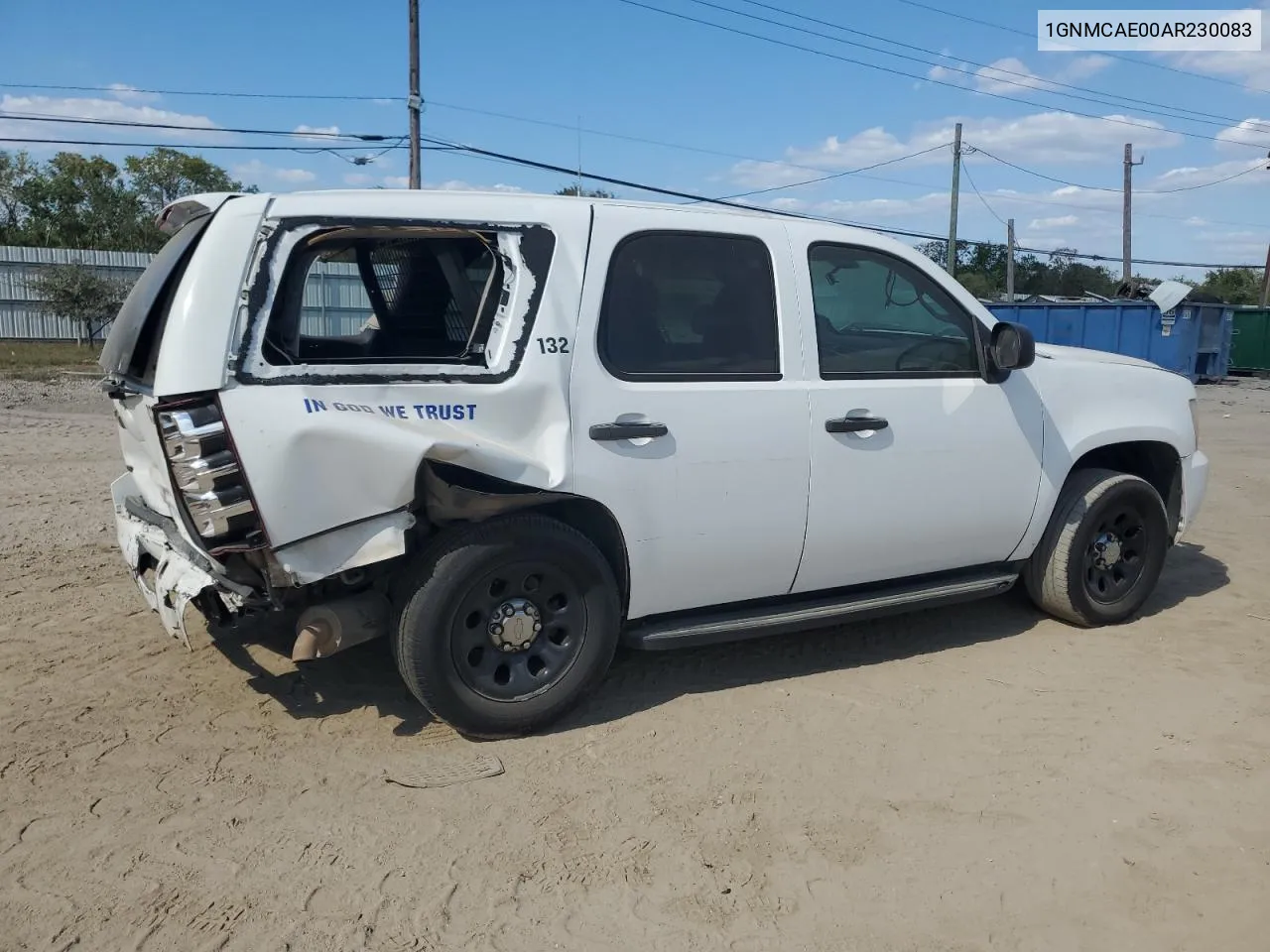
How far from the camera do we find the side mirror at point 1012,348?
452 centimetres

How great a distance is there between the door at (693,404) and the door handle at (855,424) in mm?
153

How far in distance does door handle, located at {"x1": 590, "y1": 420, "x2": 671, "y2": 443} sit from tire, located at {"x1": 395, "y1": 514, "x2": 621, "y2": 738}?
0.39m

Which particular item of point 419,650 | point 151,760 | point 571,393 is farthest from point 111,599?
point 571,393

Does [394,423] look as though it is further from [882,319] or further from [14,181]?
[14,181]

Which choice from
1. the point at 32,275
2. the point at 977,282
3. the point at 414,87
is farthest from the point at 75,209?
the point at 977,282

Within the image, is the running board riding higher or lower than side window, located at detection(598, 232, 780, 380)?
lower

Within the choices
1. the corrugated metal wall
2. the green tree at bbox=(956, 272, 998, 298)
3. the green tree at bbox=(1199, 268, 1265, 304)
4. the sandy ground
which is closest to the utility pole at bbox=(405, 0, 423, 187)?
the corrugated metal wall

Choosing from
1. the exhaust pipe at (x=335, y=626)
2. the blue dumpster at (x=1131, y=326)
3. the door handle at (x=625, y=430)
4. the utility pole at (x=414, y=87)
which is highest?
the utility pole at (x=414, y=87)

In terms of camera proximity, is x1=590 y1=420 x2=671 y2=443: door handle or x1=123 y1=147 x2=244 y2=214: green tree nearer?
x1=590 y1=420 x2=671 y2=443: door handle

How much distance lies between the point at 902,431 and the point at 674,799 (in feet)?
6.27

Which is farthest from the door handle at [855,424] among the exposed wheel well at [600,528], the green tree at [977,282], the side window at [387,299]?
the green tree at [977,282]

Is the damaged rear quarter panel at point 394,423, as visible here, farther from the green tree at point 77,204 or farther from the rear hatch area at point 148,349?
the green tree at point 77,204

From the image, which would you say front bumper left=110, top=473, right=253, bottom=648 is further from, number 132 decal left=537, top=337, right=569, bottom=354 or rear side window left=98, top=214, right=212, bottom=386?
number 132 decal left=537, top=337, right=569, bottom=354

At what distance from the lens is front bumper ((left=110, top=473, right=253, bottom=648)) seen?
11.8ft
